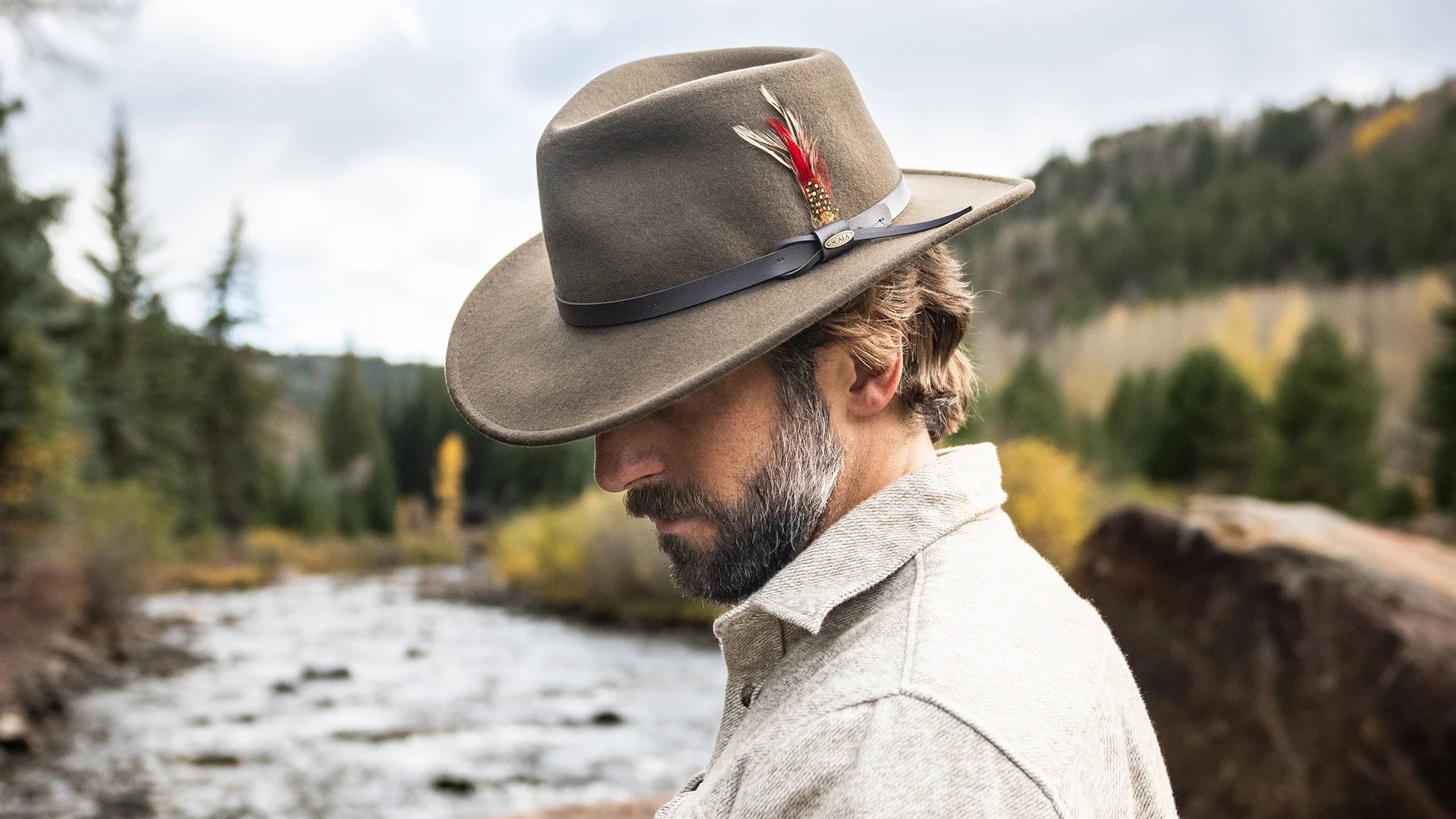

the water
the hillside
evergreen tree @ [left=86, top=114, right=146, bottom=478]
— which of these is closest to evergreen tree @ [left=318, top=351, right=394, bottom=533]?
evergreen tree @ [left=86, top=114, right=146, bottom=478]

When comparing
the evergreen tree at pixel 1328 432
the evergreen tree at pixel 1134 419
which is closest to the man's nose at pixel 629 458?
the evergreen tree at pixel 1328 432

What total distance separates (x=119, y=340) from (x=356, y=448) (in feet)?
61.8

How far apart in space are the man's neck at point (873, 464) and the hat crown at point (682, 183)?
274mm

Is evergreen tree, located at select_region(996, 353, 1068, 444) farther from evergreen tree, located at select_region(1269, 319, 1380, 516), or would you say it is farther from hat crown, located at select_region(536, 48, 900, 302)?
hat crown, located at select_region(536, 48, 900, 302)

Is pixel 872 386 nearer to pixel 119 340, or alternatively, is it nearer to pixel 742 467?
pixel 742 467

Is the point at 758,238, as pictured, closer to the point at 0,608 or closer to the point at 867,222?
the point at 867,222

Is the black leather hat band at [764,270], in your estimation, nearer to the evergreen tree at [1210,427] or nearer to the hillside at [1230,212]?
the evergreen tree at [1210,427]

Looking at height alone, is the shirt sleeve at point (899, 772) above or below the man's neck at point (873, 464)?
below

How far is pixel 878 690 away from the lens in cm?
97

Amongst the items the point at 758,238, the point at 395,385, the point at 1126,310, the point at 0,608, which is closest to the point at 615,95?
the point at 758,238

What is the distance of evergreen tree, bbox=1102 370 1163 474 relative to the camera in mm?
30391

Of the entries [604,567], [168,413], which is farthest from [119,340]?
[604,567]

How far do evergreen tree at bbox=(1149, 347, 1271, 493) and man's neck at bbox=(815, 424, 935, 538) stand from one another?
28.8 metres

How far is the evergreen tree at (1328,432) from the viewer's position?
2295cm
